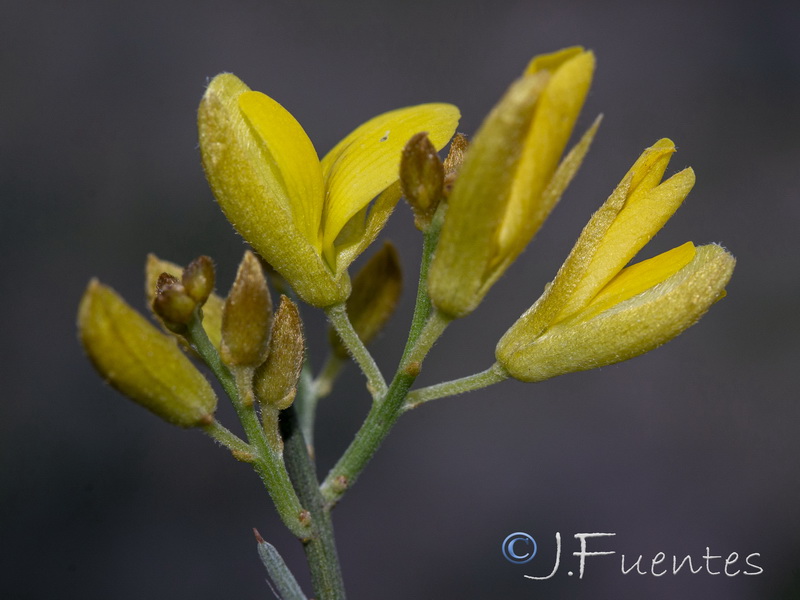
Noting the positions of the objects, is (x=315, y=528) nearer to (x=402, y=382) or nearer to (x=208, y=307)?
(x=402, y=382)

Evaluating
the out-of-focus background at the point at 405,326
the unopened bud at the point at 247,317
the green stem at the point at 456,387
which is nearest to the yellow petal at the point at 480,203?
the green stem at the point at 456,387

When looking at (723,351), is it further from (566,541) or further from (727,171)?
(566,541)

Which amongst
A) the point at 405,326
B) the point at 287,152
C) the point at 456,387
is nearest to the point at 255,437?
the point at 456,387

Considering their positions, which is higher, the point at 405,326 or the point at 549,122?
the point at 549,122

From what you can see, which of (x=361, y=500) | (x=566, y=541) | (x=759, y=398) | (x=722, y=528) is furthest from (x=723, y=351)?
(x=361, y=500)

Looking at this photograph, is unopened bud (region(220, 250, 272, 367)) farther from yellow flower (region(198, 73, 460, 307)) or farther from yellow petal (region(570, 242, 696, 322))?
yellow petal (region(570, 242, 696, 322))

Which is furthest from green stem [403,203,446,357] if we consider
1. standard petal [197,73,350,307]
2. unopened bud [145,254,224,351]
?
unopened bud [145,254,224,351]
